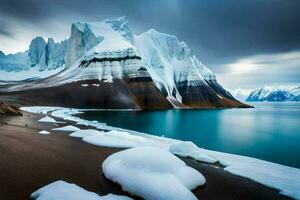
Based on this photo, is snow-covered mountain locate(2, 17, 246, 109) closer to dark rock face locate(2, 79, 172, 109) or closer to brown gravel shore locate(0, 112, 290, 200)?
dark rock face locate(2, 79, 172, 109)

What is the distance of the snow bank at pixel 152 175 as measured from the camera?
11578mm

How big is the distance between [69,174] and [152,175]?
16.2 feet

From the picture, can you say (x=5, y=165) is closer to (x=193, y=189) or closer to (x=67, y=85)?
(x=193, y=189)

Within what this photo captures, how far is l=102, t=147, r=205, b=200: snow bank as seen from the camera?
11.6 meters

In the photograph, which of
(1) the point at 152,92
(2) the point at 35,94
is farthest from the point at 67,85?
(1) the point at 152,92

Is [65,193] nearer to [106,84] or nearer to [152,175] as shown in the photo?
[152,175]

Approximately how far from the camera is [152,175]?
12766 millimetres

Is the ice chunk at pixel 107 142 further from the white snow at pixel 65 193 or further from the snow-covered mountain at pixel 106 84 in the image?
the snow-covered mountain at pixel 106 84

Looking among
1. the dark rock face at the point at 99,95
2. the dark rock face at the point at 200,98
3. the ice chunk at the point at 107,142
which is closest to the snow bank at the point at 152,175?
the ice chunk at the point at 107,142

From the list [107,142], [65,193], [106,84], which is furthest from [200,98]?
[65,193]

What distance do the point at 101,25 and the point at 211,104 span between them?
111 metres

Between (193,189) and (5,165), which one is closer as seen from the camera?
(193,189)

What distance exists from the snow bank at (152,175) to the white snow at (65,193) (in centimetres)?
128

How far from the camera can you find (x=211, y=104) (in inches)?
7426
